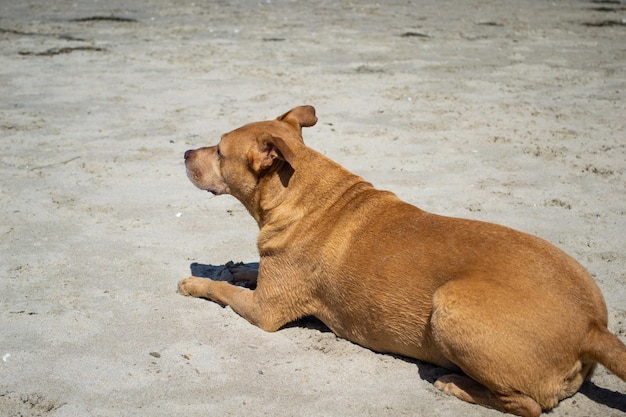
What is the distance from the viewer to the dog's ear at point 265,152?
5.03 meters

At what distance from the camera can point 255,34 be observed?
1384 centimetres

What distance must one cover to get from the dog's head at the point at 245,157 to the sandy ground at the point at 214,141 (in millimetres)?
A: 889

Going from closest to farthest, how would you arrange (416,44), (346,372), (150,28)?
(346,372) → (416,44) → (150,28)

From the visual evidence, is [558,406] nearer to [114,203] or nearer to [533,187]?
[533,187]

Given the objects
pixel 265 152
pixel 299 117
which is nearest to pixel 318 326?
pixel 265 152

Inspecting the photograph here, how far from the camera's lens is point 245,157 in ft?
17.3

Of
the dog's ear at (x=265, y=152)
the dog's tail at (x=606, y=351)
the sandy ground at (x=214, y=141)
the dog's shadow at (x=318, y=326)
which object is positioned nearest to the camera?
the dog's tail at (x=606, y=351)

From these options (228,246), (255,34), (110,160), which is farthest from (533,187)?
(255,34)

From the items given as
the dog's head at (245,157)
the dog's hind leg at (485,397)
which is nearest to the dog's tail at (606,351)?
the dog's hind leg at (485,397)

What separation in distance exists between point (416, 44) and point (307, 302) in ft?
29.7

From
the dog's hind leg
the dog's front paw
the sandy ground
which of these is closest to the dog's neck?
the dog's front paw

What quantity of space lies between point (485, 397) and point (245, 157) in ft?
7.16

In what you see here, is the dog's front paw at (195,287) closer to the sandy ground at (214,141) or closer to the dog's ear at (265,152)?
the sandy ground at (214,141)

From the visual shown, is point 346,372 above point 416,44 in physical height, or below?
below
